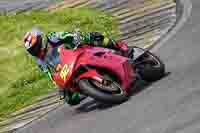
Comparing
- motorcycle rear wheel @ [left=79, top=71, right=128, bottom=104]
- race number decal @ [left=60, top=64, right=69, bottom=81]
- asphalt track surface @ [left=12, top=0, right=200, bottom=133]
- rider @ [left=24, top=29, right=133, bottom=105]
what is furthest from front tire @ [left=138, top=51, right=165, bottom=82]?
race number decal @ [left=60, top=64, right=69, bottom=81]

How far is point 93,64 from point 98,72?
0.17 meters

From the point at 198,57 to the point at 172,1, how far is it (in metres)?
5.07

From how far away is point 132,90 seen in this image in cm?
1168

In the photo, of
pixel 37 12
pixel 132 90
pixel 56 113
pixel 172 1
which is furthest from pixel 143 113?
pixel 37 12

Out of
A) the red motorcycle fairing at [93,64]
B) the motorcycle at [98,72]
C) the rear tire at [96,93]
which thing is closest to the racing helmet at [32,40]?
the motorcycle at [98,72]

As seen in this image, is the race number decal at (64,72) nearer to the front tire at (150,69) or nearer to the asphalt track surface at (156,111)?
the asphalt track surface at (156,111)

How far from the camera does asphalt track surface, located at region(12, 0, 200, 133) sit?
949cm

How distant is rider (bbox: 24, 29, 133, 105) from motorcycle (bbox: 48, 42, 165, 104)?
136 mm

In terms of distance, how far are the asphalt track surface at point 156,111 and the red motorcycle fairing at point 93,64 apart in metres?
0.48

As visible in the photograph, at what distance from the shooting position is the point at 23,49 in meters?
18.1

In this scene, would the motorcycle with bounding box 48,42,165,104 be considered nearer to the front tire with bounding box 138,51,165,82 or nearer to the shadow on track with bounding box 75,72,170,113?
the front tire with bounding box 138,51,165,82

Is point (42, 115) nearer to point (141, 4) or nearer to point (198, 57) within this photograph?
point (198, 57)

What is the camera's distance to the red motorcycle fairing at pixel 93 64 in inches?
431

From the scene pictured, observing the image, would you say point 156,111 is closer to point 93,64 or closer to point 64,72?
point 93,64
